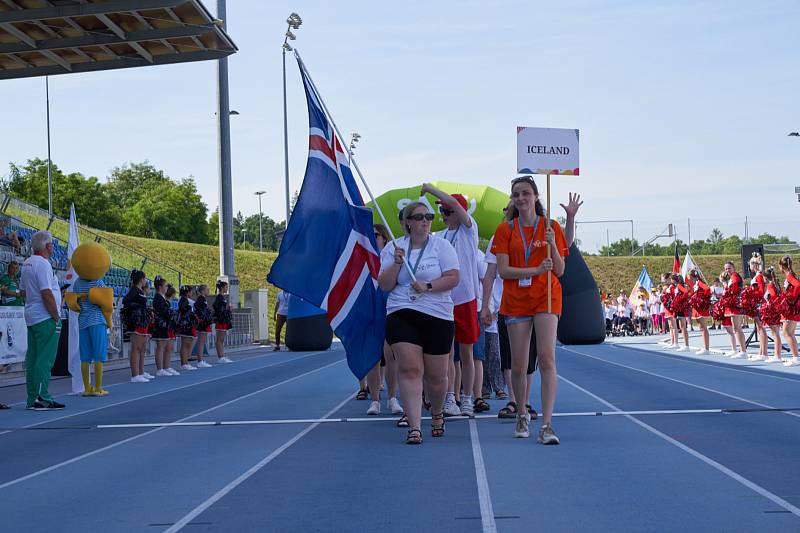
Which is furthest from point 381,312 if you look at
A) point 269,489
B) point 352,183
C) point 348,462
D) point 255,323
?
point 255,323

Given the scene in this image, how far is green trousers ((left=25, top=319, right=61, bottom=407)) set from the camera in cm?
1157

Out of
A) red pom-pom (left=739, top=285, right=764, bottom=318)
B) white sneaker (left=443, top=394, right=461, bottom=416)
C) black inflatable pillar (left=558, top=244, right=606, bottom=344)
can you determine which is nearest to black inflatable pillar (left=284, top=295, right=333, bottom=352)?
black inflatable pillar (left=558, top=244, right=606, bottom=344)

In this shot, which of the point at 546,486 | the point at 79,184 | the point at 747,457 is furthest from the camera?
the point at 79,184

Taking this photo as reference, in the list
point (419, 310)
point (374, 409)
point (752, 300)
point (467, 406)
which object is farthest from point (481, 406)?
point (752, 300)

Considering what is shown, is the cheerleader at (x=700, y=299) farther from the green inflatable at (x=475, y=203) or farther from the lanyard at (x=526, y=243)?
the lanyard at (x=526, y=243)

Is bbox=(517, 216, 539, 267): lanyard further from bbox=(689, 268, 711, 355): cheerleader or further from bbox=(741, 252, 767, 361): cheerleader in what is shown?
bbox=(689, 268, 711, 355): cheerleader

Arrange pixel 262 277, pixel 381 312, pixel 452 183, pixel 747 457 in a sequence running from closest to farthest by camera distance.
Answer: pixel 747 457
pixel 381 312
pixel 452 183
pixel 262 277

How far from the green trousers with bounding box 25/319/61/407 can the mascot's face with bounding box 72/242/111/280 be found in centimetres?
172

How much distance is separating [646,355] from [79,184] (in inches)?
3037

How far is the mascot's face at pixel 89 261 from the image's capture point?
13.2 m

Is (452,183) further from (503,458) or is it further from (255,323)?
(503,458)

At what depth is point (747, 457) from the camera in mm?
6758

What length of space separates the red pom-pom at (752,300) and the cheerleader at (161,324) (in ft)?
35.8

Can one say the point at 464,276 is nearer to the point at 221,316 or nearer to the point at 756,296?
the point at 756,296
